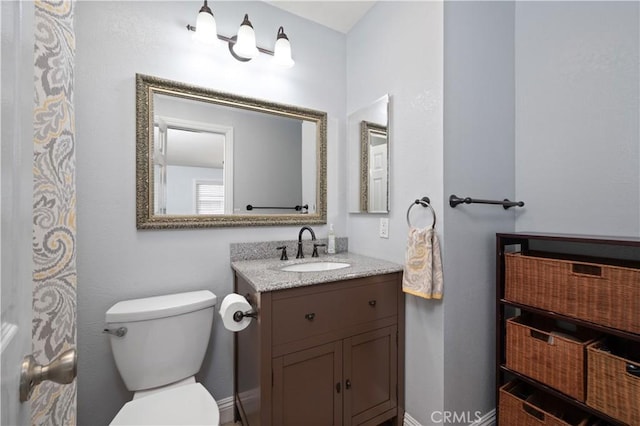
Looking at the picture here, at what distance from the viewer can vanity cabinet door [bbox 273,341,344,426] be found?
1.17m

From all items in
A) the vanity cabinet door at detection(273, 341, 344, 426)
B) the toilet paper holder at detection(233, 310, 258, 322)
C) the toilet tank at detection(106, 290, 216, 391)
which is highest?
the toilet paper holder at detection(233, 310, 258, 322)

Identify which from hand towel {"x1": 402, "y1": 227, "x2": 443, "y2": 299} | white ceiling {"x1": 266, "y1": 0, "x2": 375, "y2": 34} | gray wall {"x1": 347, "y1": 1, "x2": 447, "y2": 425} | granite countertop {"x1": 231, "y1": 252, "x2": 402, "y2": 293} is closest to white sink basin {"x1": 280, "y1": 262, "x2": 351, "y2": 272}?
granite countertop {"x1": 231, "y1": 252, "x2": 402, "y2": 293}

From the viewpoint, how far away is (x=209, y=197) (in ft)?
5.19

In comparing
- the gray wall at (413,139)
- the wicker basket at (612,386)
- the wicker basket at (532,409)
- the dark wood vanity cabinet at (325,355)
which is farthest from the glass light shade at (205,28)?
the wicker basket at (532,409)

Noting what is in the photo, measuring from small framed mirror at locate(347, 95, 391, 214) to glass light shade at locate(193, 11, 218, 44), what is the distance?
100 cm

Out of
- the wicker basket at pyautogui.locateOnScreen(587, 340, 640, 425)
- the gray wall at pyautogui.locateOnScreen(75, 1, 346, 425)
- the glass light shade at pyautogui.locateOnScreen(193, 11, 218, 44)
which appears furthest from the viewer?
the glass light shade at pyautogui.locateOnScreen(193, 11, 218, 44)

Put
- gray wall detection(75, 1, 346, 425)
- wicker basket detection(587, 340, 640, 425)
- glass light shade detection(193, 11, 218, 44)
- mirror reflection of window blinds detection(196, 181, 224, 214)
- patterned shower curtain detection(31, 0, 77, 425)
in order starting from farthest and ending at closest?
mirror reflection of window blinds detection(196, 181, 224, 214) < glass light shade detection(193, 11, 218, 44) < gray wall detection(75, 1, 346, 425) < wicker basket detection(587, 340, 640, 425) < patterned shower curtain detection(31, 0, 77, 425)

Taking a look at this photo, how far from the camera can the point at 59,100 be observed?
33.5 inches

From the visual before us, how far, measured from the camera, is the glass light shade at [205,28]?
1.41m

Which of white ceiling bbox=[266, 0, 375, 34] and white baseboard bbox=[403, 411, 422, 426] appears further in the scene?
white ceiling bbox=[266, 0, 375, 34]

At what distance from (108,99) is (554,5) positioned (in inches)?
93.7

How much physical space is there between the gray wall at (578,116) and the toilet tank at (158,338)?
1.90 meters

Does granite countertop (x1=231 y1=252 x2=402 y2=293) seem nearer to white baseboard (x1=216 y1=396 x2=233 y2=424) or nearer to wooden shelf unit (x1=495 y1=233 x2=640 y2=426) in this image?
wooden shelf unit (x1=495 y1=233 x2=640 y2=426)

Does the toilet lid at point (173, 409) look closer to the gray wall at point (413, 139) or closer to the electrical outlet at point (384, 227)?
the gray wall at point (413, 139)
